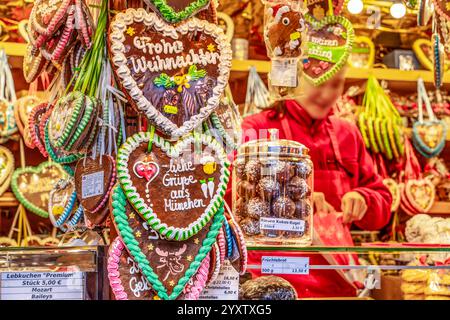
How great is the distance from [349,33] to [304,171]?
739 mm

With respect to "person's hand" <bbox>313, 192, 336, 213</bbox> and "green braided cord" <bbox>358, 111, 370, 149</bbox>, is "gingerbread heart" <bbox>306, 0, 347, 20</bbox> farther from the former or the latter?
"green braided cord" <bbox>358, 111, 370, 149</bbox>

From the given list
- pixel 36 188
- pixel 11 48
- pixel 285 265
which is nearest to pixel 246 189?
pixel 285 265

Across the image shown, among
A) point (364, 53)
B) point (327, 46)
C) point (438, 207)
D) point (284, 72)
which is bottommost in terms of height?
point (438, 207)

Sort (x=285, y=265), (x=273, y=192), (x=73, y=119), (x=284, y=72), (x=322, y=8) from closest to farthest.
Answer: (x=73, y=119)
(x=285, y=265)
(x=273, y=192)
(x=284, y=72)
(x=322, y=8)

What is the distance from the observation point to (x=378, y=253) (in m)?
1.28

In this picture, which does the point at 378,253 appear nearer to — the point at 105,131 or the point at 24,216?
the point at 105,131

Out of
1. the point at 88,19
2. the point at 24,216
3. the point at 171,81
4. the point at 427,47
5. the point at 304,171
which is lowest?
the point at 24,216

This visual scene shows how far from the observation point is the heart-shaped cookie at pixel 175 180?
0.98m

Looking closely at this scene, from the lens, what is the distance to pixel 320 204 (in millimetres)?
2266

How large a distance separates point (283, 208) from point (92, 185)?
0.38 m

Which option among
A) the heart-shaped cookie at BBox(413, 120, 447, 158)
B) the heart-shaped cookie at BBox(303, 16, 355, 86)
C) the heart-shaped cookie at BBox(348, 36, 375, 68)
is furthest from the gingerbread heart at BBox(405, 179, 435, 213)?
the heart-shaped cookie at BBox(303, 16, 355, 86)

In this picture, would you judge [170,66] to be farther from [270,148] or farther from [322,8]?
[322,8]

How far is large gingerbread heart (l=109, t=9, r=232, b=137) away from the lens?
3.29ft
